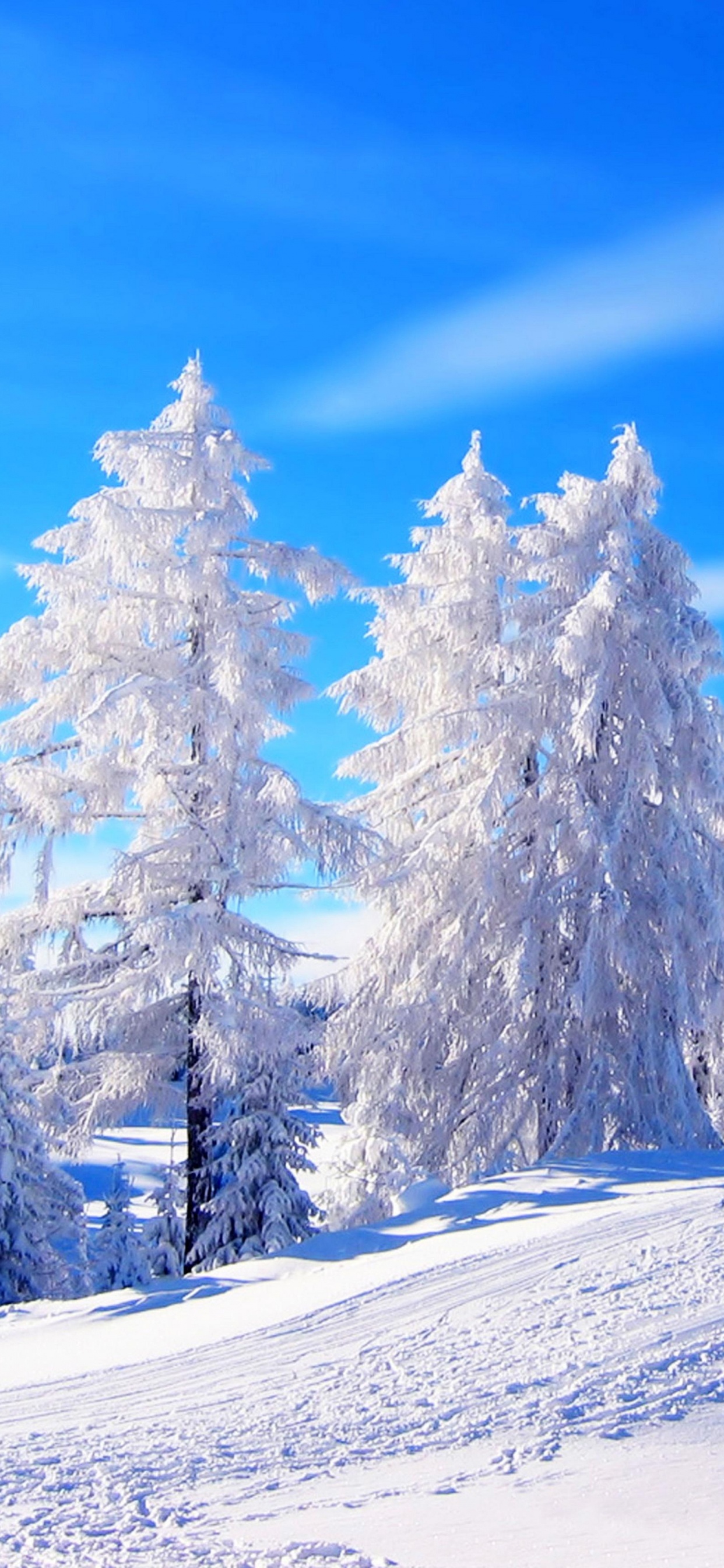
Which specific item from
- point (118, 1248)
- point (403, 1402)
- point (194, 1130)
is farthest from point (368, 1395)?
point (118, 1248)

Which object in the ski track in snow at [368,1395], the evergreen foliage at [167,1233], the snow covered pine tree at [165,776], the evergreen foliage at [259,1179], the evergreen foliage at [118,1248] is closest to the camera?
the ski track in snow at [368,1395]

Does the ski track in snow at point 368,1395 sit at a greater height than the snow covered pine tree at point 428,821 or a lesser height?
lesser

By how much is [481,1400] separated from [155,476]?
10.5 meters

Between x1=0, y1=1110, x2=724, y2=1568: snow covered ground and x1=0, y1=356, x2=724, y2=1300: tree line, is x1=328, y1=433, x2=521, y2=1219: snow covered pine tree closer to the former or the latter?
x1=0, y1=356, x2=724, y2=1300: tree line

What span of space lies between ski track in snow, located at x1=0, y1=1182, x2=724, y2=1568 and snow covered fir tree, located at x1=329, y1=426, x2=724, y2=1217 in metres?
5.88

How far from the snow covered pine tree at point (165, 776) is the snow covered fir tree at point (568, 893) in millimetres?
1703

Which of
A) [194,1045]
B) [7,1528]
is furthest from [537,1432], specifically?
[194,1045]

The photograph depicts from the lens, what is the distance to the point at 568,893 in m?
14.4

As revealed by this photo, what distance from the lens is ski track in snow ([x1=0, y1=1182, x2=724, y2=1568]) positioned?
470 cm

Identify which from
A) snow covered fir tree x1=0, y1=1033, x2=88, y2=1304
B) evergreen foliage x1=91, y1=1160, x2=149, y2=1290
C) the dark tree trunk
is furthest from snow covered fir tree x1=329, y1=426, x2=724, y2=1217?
evergreen foliage x1=91, y1=1160, x2=149, y2=1290

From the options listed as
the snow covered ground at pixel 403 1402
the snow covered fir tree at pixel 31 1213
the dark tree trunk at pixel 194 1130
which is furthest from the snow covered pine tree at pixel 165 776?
the snow covered ground at pixel 403 1402

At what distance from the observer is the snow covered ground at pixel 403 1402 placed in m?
4.46

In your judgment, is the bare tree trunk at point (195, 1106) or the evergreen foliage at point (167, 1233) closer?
the bare tree trunk at point (195, 1106)

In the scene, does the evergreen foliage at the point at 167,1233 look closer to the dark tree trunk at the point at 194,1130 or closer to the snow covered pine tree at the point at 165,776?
the dark tree trunk at the point at 194,1130
